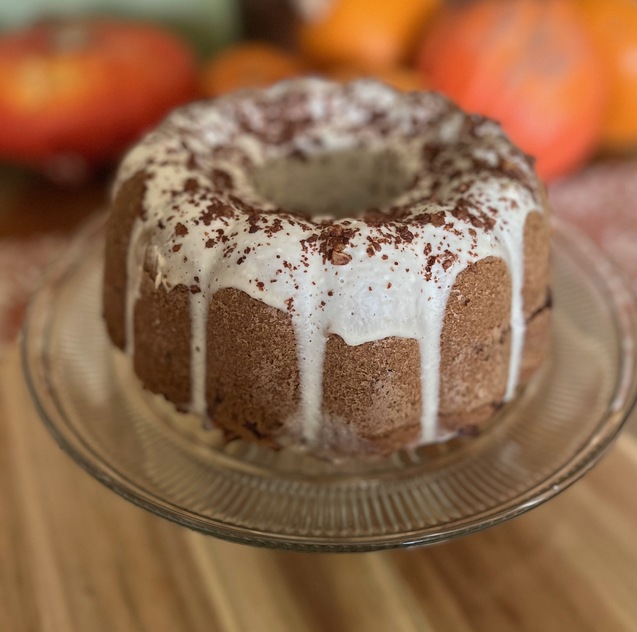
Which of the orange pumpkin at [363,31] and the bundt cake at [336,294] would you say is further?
the orange pumpkin at [363,31]

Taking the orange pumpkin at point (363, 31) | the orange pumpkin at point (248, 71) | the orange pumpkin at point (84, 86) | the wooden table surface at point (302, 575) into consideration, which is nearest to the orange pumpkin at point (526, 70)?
the orange pumpkin at point (363, 31)

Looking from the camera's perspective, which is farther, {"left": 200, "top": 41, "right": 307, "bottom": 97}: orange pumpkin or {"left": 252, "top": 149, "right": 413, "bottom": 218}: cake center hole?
{"left": 200, "top": 41, "right": 307, "bottom": 97}: orange pumpkin

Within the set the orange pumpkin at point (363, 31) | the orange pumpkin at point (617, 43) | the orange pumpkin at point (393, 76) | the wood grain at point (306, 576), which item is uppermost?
the orange pumpkin at point (617, 43)

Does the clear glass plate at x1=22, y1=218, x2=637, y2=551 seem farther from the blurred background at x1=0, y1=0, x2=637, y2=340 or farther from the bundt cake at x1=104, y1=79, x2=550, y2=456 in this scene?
the blurred background at x1=0, y1=0, x2=637, y2=340

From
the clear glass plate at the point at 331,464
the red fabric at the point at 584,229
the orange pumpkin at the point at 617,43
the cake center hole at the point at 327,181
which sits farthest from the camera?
the orange pumpkin at the point at 617,43

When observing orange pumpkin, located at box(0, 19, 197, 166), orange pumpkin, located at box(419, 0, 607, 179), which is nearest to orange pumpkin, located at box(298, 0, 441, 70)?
orange pumpkin, located at box(419, 0, 607, 179)

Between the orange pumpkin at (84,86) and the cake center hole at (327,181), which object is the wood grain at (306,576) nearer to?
the cake center hole at (327,181)

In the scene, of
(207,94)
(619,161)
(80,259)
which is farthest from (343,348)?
(619,161)

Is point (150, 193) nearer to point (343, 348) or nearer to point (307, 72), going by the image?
point (343, 348)
